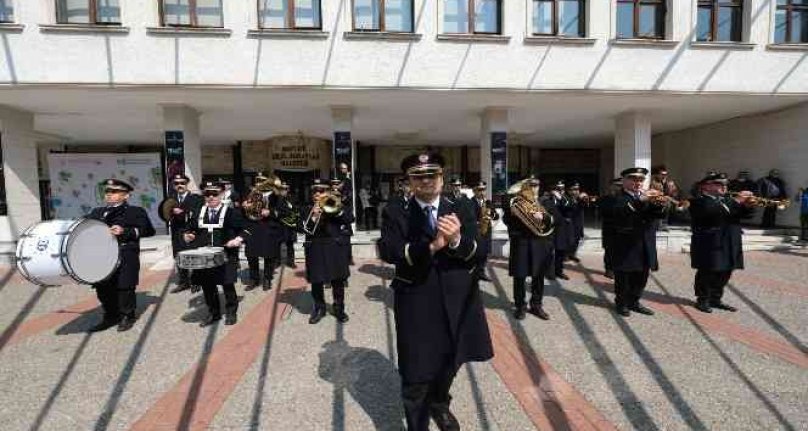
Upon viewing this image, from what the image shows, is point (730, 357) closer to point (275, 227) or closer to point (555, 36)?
point (275, 227)

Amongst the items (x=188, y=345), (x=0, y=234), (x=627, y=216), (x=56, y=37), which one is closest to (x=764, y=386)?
(x=627, y=216)

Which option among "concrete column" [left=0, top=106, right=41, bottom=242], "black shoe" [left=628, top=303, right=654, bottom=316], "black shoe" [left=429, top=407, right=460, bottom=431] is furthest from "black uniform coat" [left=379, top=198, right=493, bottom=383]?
"concrete column" [left=0, top=106, right=41, bottom=242]

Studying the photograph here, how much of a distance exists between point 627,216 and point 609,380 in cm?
229

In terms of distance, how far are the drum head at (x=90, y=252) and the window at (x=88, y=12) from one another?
276 inches

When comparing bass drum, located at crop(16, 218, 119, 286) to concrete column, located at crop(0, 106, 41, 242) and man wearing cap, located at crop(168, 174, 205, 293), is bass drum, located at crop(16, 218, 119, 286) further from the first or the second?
concrete column, located at crop(0, 106, 41, 242)

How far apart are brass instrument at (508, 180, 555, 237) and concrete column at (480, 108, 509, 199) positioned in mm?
6271

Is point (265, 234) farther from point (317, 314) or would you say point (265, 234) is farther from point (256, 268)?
point (317, 314)

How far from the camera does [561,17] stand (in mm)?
10062

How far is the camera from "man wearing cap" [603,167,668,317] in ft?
16.1

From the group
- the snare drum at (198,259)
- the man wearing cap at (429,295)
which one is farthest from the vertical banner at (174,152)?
the man wearing cap at (429,295)

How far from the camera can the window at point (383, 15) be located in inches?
372

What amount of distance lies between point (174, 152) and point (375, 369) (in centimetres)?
907

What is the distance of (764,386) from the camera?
11.0 feet

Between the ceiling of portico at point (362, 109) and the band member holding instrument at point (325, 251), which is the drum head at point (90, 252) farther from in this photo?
the ceiling of portico at point (362, 109)
